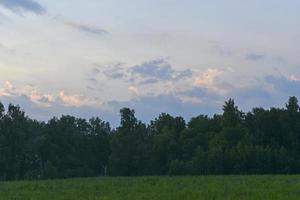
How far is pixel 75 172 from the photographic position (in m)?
98.1

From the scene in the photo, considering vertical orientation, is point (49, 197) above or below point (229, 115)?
below

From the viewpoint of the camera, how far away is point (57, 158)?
104 metres

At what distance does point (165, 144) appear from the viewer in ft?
304

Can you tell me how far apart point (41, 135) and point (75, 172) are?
33.2 ft

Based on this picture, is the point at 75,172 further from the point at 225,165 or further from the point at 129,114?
the point at 225,165

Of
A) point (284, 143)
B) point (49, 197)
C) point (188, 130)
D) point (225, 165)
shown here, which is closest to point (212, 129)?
point (188, 130)

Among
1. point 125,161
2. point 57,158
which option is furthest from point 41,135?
point 125,161

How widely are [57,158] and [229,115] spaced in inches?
1127

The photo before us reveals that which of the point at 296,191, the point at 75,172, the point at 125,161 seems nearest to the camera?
the point at 296,191

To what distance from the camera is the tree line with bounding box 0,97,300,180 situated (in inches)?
3268

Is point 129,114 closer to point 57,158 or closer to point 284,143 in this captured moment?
point 57,158

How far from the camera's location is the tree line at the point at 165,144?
8300 cm

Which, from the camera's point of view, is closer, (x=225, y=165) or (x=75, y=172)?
(x=225, y=165)

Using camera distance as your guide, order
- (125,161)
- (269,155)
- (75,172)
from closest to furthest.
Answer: (269,155), (125,161), (75,172)
